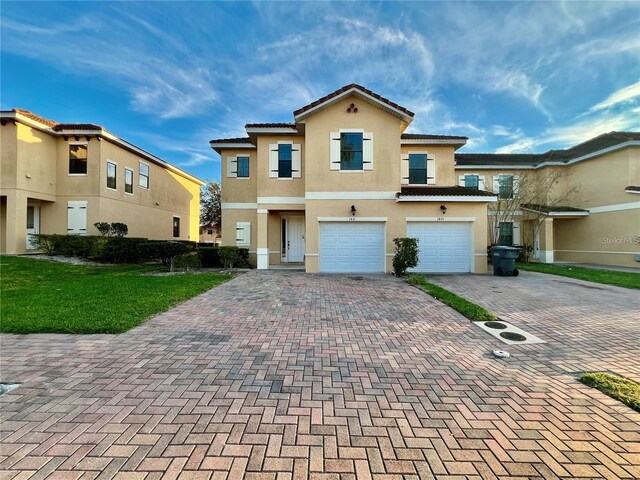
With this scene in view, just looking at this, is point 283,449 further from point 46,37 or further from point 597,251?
point 597,251

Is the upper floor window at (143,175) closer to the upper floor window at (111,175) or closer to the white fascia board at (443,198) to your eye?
the upper floor window at (111,175)

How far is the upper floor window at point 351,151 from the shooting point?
12.4m

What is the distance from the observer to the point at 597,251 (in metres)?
17.7

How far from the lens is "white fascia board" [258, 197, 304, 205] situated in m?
13.4

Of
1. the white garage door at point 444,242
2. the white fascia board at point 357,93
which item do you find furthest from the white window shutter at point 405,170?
the white garage door at point 444,242

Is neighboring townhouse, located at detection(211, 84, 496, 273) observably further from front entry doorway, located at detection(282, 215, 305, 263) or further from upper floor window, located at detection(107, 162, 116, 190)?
upper floor window, located at detection(107, 162, 116, 190)

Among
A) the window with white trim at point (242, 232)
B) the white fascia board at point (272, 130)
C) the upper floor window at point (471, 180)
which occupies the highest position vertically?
the white fascia board at point (272, 130)

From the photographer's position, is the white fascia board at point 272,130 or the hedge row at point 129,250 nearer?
the white fascia board at point 272,130

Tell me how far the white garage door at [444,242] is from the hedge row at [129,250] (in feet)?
29.9

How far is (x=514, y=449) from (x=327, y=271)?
406 inches

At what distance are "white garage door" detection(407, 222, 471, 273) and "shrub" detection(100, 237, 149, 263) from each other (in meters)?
14.5

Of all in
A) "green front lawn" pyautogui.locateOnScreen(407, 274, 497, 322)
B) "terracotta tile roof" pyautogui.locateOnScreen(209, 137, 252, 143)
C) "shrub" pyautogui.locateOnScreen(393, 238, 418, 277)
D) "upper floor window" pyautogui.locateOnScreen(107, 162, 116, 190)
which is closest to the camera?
"green front lawn" pyautogui.locateOnScreen(407, 274, 497, 322)

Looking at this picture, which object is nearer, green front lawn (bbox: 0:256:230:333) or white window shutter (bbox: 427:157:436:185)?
green front lawn (bbox: 0:256:230:333)

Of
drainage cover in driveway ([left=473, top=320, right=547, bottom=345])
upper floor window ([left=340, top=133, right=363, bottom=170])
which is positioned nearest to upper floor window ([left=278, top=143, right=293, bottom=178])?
upper floor window ([left=340, top=133, right=363, bottom=170])
